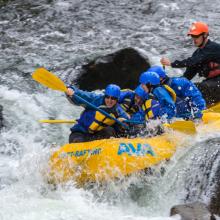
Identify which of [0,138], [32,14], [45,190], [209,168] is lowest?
[32,14]

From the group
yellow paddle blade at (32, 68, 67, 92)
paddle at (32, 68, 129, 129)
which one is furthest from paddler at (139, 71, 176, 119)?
yellow paddle blade at (32, 68, 67, 92)

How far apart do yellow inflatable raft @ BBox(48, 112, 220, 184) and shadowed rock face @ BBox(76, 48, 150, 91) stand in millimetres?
3518

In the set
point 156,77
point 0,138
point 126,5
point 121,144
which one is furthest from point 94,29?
point 121,144

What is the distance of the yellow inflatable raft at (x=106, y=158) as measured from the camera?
6504 millimetres

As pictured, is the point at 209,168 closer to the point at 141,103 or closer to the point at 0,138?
the point at 141,103

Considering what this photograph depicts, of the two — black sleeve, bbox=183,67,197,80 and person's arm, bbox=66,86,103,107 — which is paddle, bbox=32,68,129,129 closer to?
person's arm, bbox=66,86,103,107

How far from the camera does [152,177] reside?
671 centimetres

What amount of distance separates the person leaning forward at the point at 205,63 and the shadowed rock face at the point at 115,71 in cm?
143

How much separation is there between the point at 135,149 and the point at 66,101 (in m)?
3.75

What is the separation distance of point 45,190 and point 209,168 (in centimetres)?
200

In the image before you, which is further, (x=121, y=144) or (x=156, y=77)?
(x=156, y=77)

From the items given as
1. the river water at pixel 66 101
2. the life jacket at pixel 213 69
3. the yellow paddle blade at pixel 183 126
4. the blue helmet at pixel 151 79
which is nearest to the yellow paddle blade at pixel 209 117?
the river water at pixel 66 101

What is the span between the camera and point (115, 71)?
10.4 m

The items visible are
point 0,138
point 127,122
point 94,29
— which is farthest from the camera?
point 94,29
